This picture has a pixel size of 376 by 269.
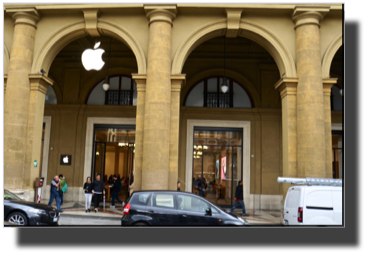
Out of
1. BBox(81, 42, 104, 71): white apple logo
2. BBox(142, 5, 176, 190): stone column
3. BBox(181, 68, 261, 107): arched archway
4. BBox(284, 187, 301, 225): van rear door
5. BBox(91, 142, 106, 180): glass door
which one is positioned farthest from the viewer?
BBox(91, 142, 106, 180): glass door

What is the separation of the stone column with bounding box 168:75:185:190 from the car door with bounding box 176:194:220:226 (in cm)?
366

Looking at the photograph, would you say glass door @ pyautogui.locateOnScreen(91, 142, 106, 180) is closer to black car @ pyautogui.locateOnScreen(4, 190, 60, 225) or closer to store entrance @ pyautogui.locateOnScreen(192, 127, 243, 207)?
store entrance @ pyautogui.locateOnScreen(192, 127, 243, 207)

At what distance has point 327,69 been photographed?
Answer: 39.2 ft

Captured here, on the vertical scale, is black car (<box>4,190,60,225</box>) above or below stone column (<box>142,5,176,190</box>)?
below

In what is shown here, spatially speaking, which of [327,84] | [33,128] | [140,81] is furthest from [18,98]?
[327,84]

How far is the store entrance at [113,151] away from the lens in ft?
56.5

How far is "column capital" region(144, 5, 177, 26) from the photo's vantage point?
11789mm

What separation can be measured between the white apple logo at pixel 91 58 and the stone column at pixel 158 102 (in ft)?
10.6

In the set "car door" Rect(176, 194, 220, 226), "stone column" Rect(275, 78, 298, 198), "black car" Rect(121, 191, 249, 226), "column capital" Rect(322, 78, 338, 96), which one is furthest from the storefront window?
"car door" Rect(176, 194, 220, 226)

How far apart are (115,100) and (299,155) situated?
34.9ft

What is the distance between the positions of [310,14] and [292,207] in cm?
776

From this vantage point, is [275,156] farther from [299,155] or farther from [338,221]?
[338,221]

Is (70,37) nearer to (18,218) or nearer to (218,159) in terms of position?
(18,218)

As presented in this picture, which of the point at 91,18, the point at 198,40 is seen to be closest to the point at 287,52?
the point at 198,40
